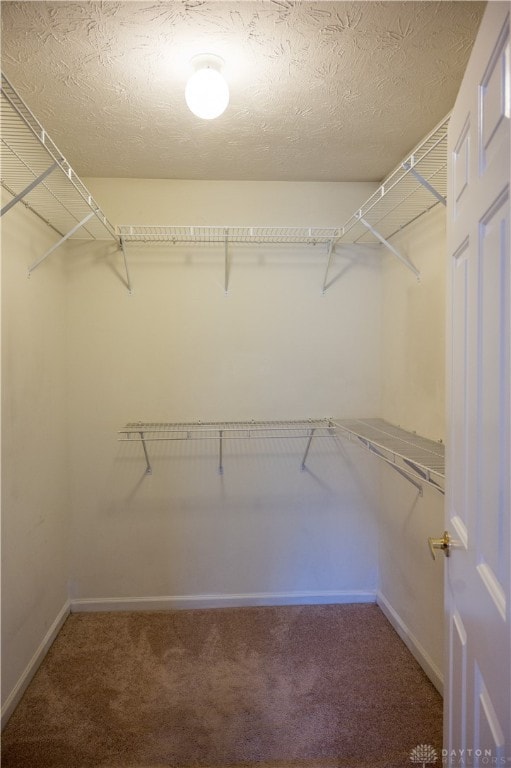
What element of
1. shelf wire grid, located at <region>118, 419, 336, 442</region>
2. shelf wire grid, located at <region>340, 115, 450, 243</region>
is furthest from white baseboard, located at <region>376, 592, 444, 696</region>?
shelf wire grid, located at <region>340, 115, 450, 243</region>

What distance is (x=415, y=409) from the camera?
202 cm

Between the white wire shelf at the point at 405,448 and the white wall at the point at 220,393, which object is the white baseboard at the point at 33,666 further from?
the white wire shelf at the point at 405,448

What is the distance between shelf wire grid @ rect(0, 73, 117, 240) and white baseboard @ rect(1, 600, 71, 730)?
203 cm

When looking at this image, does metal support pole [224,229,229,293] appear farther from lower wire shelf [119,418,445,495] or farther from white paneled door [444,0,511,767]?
white paneled door [444,0,511,767]

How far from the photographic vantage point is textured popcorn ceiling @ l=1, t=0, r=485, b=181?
1.18 m

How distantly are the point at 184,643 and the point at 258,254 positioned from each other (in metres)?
2.13

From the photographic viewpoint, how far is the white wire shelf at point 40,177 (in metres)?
1.22

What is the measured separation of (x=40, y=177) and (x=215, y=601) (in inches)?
89.4

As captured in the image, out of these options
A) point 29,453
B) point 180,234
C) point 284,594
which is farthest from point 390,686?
point 180,234

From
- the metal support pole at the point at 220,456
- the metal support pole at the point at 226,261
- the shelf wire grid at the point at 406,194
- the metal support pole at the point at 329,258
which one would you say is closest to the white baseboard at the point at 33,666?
the metal support pole at the point at 220,456

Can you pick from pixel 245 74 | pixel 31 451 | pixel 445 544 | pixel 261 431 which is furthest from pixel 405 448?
pixel 31 451

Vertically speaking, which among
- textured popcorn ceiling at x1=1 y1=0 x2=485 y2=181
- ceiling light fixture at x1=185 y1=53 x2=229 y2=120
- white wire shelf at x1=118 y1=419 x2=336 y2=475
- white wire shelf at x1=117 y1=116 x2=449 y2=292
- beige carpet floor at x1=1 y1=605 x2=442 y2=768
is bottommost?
beige carpet floor at x1=1 y1=605 x2=442 y2=768

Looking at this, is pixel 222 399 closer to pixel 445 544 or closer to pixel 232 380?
pixel 232 380

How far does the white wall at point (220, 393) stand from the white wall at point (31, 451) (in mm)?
139
